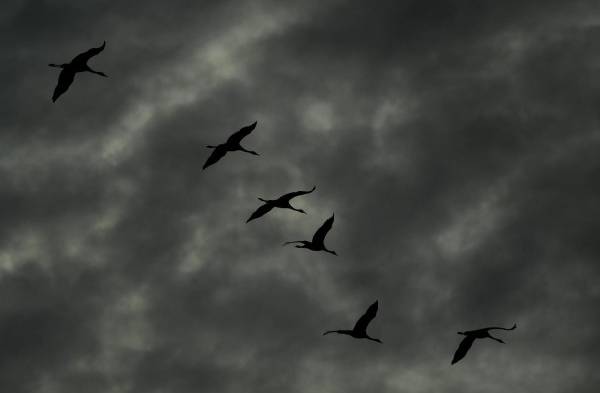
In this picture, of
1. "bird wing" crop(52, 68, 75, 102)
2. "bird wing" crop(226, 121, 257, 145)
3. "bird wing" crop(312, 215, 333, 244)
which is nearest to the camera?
"bird wing" crop(52, 68, 75, 102)

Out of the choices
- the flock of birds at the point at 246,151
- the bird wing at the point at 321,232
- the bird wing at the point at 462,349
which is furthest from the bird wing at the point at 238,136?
the bird wing at the point at 462,349

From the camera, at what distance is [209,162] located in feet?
124

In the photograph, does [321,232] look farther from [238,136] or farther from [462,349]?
[462,349]

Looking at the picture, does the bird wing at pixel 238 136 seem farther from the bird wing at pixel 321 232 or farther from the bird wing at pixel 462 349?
the bird wing at pixel 462 349

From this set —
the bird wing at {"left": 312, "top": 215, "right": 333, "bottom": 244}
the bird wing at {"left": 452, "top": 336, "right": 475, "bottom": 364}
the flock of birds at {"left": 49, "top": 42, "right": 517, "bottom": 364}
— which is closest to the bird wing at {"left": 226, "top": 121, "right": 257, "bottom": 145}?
the flock of birds at {"left": 49, "top": 42, "right": 517, "bottom": 364}

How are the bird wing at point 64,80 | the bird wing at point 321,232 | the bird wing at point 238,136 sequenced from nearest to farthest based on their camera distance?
the bird wing at point 64,80
the bird wing at point 238,136
the bird wing at point 321,232

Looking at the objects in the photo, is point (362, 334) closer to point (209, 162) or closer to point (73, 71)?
point (209, 162)

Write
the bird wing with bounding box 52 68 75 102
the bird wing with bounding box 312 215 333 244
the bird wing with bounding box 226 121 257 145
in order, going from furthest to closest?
1. the bird wing with bounding box 312 215 333 244
2. the bird wing with bounding box 226 121 257 145
3. the bird wing with bounding box 52 68 75 102

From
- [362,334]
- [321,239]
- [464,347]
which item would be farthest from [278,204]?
[464,347]

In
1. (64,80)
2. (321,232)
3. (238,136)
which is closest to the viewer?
(64,80)

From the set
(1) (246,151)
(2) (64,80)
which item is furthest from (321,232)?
(2) (64,80)

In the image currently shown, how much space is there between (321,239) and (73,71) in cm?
1592

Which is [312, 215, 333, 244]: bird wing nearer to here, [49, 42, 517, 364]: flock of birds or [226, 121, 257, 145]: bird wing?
[49, 42, 517, 364]: flock of birds

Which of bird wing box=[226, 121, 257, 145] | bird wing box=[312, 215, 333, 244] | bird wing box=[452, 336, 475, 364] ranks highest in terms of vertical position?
bird wing box=[226, 121, 257, 145]
